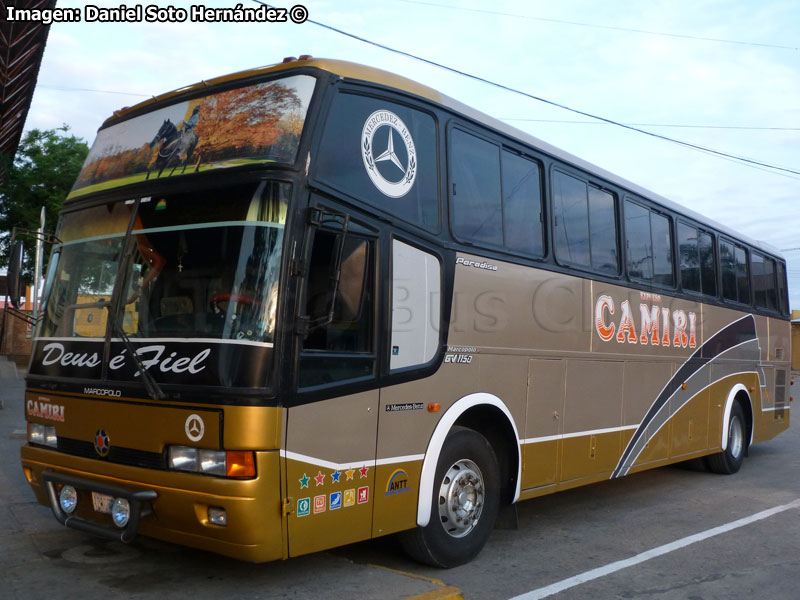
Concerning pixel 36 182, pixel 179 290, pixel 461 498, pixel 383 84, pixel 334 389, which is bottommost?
pixel 461 498

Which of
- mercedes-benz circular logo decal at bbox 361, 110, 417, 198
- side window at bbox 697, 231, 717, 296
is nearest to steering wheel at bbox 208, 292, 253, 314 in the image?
mercedes-benz circular logo decal at bbox 361, 110, 417, 198

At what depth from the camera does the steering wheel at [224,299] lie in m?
4.64

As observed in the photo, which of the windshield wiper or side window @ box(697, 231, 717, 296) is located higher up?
side window @ box(697, 231, 717, 296)

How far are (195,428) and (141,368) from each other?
51cm

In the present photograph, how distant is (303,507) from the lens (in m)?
4.72

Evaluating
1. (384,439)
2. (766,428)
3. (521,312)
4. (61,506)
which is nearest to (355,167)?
(384,439)

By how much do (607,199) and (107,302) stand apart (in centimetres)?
538

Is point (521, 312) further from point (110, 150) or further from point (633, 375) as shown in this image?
point (110, 150)

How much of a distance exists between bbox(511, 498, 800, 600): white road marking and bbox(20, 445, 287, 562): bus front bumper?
1.86 meters

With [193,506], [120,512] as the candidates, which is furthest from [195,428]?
[120,512]

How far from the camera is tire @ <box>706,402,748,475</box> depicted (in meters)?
11.0

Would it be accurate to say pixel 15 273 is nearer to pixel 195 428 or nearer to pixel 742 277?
pixel 195 428

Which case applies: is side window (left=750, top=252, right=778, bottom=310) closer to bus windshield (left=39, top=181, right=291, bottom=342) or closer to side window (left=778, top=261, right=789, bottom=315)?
side window (left=778, top=261, right=789, bottom=315)

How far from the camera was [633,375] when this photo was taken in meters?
8.53
